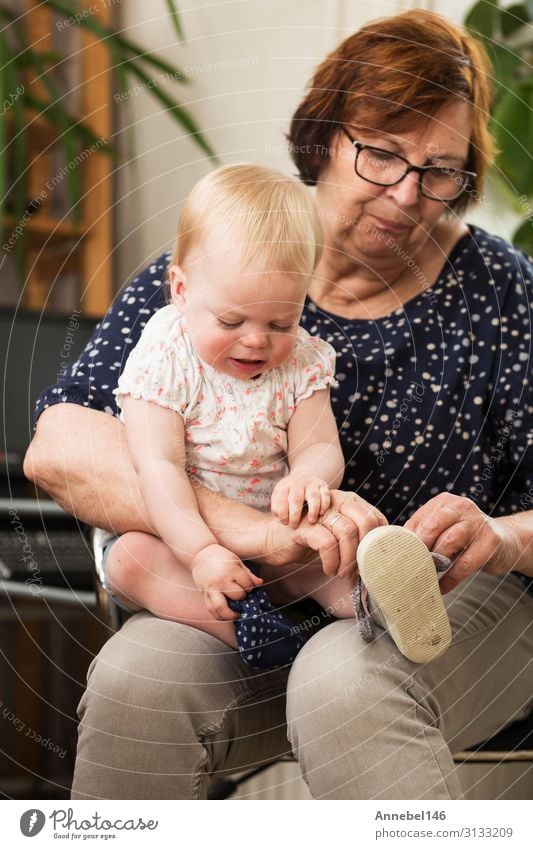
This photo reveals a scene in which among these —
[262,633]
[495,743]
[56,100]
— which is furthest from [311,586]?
[56,100]

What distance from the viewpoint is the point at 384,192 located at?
2.01 feet

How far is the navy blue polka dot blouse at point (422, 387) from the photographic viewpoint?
2.12 ft

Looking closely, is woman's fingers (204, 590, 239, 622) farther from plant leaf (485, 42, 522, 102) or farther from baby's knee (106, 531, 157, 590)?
plant leaf (485, 42, 522, 102)

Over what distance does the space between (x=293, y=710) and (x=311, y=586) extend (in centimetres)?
8

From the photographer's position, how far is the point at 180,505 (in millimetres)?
561

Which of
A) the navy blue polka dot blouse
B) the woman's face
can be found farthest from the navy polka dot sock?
the woman's face

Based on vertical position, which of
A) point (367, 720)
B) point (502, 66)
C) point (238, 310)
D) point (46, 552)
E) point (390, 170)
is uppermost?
point (502, 66)

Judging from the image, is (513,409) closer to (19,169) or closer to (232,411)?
(232,411)

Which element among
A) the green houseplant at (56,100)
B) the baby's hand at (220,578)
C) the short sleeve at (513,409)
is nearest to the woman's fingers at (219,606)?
the baby's hand at (220,578)

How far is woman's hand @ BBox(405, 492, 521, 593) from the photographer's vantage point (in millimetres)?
562

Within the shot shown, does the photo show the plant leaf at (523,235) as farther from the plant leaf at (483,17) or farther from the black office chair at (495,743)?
the black office chair at (495,743)

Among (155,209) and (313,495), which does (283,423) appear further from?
(155,209)

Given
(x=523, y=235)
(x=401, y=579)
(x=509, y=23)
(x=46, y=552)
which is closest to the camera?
(x=401, y=579)

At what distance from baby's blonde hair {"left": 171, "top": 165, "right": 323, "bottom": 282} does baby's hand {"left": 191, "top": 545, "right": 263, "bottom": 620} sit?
0.17 metres
